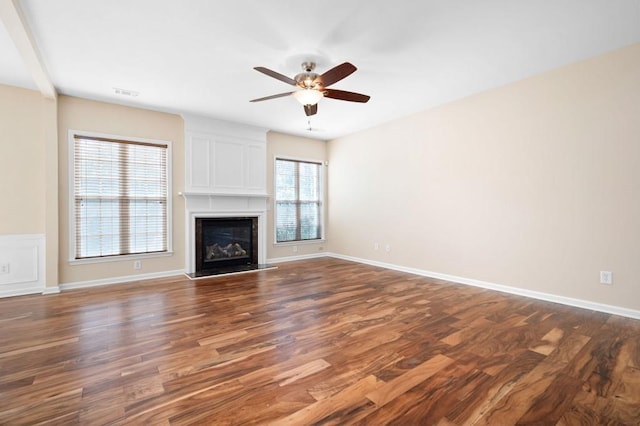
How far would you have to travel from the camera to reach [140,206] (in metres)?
4.76

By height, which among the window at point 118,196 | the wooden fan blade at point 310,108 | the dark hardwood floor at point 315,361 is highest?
the wooden fan blade at point 310,108

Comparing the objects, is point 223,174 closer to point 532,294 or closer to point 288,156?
point 288,156

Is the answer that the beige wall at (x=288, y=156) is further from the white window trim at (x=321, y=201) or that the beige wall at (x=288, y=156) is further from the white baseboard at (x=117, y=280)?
the white baseboard at (x=117, y=280)

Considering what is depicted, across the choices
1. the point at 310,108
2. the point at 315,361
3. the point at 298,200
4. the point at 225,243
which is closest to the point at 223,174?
the point at 225,243

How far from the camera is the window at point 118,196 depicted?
4.33 meters

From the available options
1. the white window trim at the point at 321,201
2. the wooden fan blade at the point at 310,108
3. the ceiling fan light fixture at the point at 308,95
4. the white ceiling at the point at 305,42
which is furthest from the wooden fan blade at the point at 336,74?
the white window trim at the point at 321,201

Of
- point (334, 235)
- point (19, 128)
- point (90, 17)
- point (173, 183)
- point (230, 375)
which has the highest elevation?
point (90, 17)

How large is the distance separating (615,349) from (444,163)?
2966 mm

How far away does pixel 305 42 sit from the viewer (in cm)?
289

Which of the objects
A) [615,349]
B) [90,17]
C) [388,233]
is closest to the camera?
[615,349]

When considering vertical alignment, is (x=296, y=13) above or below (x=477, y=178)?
above

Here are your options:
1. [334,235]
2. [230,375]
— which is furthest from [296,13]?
[334,235]

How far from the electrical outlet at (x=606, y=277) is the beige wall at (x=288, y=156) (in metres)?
4.75

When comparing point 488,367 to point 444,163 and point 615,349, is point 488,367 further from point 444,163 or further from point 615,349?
point 444,163
